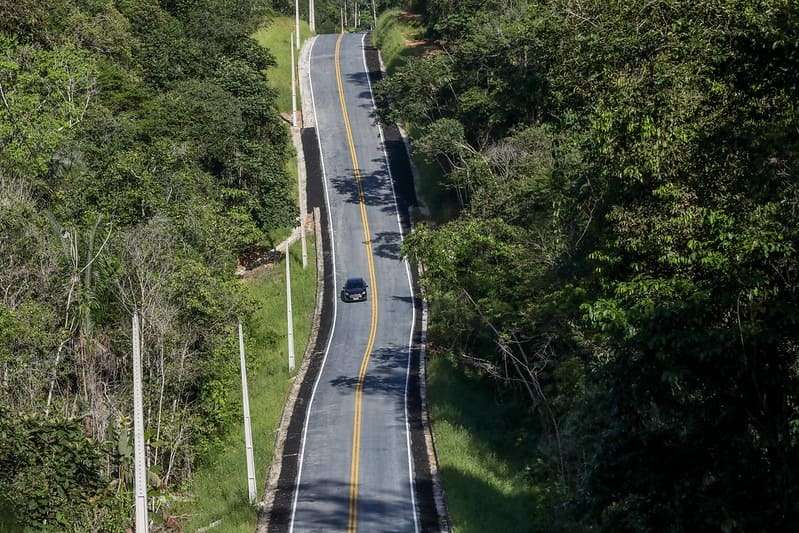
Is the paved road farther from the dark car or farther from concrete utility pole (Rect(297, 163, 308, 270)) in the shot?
concrete utility pole (Rect(297, 163, 308, 270))

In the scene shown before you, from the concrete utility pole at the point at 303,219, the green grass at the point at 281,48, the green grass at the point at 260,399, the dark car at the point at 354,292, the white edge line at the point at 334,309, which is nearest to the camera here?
the green grass at the point at 260,399

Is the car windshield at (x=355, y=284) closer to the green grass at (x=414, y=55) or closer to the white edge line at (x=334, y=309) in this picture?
the white edge line at (x=334, y=309)

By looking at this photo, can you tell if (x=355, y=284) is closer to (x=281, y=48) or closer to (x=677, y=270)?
(x=677, y=270)

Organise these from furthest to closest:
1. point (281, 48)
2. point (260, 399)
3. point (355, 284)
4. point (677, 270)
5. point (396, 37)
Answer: point (281, 48) → point (396, 37) → point (355, 284) → point (260, 399) → point (677, 270)

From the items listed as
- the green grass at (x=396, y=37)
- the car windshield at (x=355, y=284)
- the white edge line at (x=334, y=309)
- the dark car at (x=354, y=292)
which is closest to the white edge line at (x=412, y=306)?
the green grass at (x=396, y=37)

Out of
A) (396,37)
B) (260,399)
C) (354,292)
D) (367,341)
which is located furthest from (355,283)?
(396,37)

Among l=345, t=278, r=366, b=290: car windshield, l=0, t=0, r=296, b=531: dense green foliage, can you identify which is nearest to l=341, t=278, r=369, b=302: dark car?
l=345, t=278, r=366, b=290: car windshield
